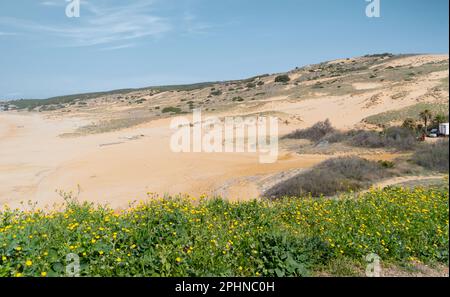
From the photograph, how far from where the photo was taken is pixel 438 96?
2575 cm

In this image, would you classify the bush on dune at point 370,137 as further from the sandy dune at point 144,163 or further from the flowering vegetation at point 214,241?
the flowering vegetation at point 214,241

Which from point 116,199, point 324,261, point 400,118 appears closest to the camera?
point 324,261

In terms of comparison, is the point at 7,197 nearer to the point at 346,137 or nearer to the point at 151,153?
the point at 151,153

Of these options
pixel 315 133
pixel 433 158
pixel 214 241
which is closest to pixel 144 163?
pixel 315 133

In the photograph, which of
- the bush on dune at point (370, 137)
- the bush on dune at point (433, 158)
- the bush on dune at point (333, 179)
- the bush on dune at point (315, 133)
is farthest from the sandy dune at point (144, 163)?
the bush on dune at point (433, 158)

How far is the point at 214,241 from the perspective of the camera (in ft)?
15.5

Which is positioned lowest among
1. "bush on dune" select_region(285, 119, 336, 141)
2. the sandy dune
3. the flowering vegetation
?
the sandy dune

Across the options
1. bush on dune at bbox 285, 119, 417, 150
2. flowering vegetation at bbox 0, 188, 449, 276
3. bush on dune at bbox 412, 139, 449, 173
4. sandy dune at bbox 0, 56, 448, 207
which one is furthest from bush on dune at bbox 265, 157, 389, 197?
bush on dune at bbox 285, 119, 417, 150

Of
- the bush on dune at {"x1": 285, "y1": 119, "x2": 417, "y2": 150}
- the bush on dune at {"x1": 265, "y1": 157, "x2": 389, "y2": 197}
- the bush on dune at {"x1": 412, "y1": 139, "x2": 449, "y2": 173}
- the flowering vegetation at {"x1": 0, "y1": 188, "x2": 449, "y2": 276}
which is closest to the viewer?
the flowering vegetation at {"x1": 0, "y1": 188, "x2": 449, "y2": 276}

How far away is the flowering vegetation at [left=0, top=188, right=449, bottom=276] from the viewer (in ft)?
13.8

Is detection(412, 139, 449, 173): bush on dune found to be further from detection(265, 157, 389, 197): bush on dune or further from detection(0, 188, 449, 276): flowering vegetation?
detection(0, 188, 449, 276): flowering vegetation

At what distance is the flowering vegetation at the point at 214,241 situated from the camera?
4.20 metres

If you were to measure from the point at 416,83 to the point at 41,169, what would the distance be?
28.1m
